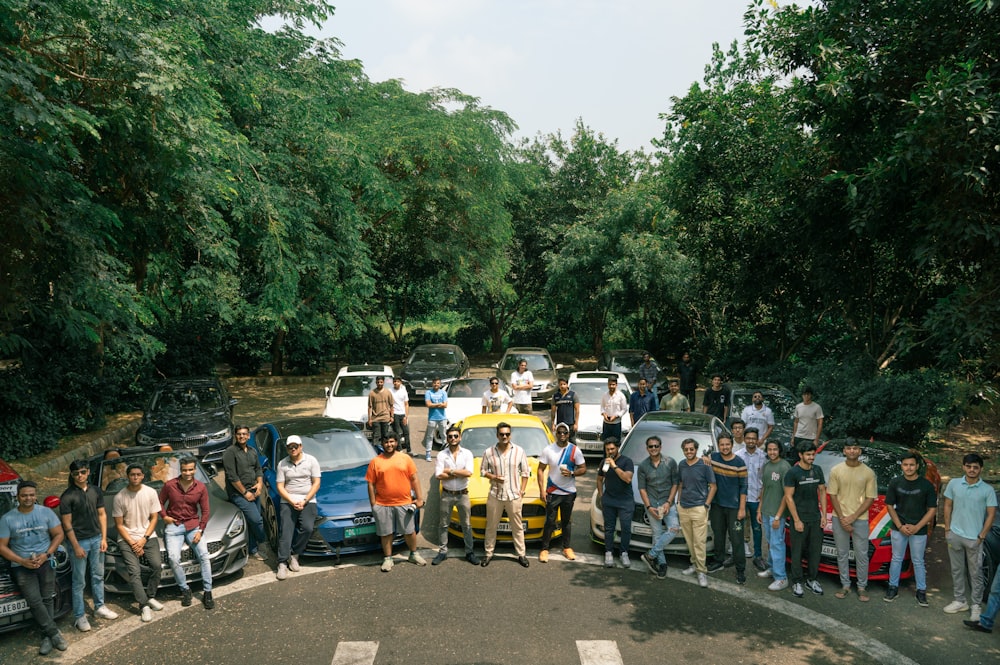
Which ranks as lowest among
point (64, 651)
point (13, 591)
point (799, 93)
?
point (64, 651)

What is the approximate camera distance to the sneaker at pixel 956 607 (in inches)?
295

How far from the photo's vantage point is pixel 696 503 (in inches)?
329

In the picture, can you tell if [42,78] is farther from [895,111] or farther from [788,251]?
[788,251]

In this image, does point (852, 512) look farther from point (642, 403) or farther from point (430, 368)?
point (430, 368)

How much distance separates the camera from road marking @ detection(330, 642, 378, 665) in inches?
254

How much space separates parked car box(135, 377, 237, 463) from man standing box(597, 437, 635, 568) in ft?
26.0

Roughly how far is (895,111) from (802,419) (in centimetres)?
504

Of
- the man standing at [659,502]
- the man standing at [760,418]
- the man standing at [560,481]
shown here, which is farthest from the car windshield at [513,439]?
the man standing at [760,418]

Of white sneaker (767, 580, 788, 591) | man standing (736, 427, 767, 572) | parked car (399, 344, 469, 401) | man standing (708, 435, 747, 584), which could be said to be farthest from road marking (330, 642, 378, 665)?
parked car (399, 344, 469, 401)

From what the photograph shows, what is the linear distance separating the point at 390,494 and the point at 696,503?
3.63m

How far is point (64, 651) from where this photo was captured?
22.3ft

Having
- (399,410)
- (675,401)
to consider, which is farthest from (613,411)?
(399,410)

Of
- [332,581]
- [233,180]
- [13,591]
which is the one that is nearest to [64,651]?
[13,591]

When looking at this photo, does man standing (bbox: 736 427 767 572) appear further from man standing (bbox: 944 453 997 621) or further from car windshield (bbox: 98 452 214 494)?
car windshield (bbox: 98 452 214 494)
